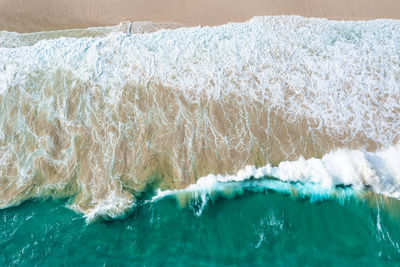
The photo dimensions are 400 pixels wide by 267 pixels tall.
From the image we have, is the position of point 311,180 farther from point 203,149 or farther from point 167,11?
point 167,11

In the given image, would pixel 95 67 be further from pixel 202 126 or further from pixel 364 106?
pixel 364 106

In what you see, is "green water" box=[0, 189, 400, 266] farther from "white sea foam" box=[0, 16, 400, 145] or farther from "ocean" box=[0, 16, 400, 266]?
"white sea foam" box=[0, 16, 400, 145]

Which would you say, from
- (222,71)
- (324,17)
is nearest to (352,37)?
(324,17)

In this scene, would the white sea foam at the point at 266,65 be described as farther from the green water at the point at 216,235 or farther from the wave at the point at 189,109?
the green water at the point at 216,235

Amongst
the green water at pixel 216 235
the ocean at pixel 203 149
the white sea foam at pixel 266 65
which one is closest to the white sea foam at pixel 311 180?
the ocean at pixel 203 149

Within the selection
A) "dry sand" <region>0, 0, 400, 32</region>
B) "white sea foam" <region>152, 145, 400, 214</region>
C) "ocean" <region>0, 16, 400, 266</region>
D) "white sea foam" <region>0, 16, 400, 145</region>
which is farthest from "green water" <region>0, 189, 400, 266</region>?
"dry sand" <region>0, 0, 400, 32</region>

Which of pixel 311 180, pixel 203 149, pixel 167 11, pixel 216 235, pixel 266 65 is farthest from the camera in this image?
pixel 167 11

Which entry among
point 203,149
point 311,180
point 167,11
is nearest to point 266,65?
point 203,149
